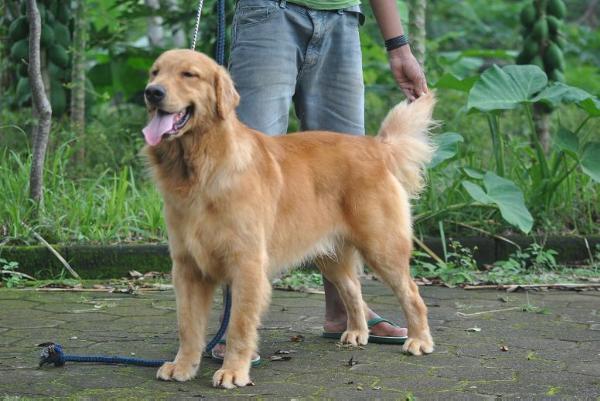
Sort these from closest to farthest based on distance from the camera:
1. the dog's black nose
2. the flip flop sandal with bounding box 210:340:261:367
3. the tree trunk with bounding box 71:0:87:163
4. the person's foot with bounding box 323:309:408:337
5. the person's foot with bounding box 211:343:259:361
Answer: the dog's black nose
the flip flop sandal with bounding box 210:340:261:367
the person's foot with bounding box 211:343:259:361
the person's foot with bounding box 323:309:408:337
the tree trunk with bounding box 71:0:87:163

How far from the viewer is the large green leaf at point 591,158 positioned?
7465 millimetres

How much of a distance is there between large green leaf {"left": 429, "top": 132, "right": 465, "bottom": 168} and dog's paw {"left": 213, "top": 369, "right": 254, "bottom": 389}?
3528 mm

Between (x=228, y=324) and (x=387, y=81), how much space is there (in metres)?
8.30

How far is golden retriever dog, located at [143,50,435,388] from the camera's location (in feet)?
13.7

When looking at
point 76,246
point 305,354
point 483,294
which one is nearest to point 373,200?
point 305,354

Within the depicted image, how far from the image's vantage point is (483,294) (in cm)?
652

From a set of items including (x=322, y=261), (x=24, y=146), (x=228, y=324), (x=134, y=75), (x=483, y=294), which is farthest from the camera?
(x=134, y=75)

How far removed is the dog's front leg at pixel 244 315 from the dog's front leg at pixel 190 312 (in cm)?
19

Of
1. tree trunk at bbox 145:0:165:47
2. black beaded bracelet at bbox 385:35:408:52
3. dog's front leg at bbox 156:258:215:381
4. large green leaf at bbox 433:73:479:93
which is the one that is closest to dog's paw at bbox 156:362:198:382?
dog's front leg at bbox 156:258:215:381

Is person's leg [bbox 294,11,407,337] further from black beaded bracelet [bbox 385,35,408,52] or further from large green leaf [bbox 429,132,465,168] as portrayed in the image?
large green leaf [bbox 429,132,465,168]

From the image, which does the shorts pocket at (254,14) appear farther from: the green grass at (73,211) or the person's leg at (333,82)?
the green grass at (73,211)

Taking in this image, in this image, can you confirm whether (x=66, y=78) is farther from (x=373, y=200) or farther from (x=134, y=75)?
(x=373, y=200)

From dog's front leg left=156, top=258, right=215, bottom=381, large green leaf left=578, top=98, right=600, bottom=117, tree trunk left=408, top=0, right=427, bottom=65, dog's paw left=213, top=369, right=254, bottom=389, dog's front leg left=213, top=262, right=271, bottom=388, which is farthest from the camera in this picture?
tree trunk left=408, top=0, right=427, bottom=65

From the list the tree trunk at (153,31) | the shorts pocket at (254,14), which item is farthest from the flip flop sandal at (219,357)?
the tree trunk at (153,31)
